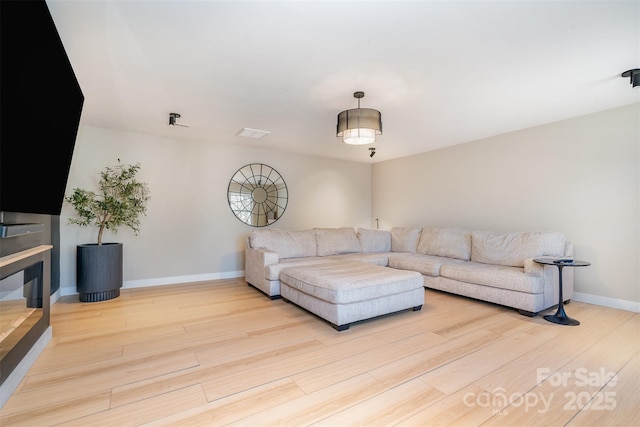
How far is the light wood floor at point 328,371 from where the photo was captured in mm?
1583

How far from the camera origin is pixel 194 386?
1832 mm

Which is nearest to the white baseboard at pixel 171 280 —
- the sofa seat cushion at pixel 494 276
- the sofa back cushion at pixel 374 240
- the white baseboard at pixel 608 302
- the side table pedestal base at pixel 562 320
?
the sofa back cushion at pixel 374 240

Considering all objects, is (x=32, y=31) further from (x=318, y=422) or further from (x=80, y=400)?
(x=318, y=422)

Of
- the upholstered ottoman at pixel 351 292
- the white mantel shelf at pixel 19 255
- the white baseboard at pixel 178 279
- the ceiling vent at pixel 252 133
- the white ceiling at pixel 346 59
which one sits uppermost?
the white ceiling at pixel 346 59

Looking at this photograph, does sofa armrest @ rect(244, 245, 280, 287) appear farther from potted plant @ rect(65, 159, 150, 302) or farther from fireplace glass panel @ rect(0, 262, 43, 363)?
fireplace glass panel @ rect(0, 262, 43, 363)

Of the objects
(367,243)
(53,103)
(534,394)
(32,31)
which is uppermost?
(32,31)

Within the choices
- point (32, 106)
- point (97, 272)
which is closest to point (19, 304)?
point (32, 106)

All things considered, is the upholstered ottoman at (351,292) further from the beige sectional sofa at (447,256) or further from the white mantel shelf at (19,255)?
the white mantel shelf at (19,255)

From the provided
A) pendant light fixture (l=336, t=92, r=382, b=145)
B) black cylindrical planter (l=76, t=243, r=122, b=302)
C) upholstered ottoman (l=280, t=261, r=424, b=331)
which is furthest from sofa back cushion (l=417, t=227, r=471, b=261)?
black cylindrical planter (l=76, t=243, r=122, b=302)

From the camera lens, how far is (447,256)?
447cm

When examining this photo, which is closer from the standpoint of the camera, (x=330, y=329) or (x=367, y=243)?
(x=330, y=329)

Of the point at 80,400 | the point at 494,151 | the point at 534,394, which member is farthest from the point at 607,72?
the point at 80,400

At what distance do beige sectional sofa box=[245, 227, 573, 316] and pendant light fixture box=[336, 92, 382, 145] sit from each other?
1840 millimetres

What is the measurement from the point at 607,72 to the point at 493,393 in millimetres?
2826
